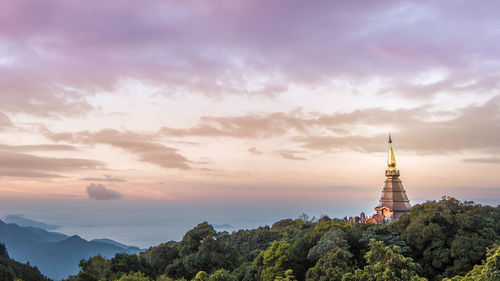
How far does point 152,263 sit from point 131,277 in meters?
14.8

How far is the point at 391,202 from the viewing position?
71.1 m

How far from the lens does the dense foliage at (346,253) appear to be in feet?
91.5

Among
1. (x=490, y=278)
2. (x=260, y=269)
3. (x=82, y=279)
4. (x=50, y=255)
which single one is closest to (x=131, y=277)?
(x=82, y=279)

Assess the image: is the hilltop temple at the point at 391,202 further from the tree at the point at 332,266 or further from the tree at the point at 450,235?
the tree at the point at 332,266

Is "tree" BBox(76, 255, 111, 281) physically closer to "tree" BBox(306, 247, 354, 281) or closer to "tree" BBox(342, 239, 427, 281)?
"tree" BBox(306, 247, 354, 281)

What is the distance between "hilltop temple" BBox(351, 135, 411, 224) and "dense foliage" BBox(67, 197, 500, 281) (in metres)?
32.1

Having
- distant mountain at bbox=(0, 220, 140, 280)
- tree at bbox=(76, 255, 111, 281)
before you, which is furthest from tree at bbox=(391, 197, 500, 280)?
distant mountain at bbox=(0, 220, 140, 280)

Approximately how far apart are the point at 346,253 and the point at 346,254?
76mm

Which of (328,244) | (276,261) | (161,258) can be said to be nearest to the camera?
(328,244)

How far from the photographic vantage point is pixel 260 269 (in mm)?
33812

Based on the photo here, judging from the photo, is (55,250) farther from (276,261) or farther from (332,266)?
(332,266)

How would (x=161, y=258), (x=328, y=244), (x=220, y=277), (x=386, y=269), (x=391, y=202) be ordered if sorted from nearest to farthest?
(x=386, y=269)
(x=220, y=277)
(x=328, y=244)
(x=161, y=258)
(x=391, y=202)

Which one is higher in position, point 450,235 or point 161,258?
point 450,235

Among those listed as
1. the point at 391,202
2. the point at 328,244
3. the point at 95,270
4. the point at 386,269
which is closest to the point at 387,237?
the point at 328,244
